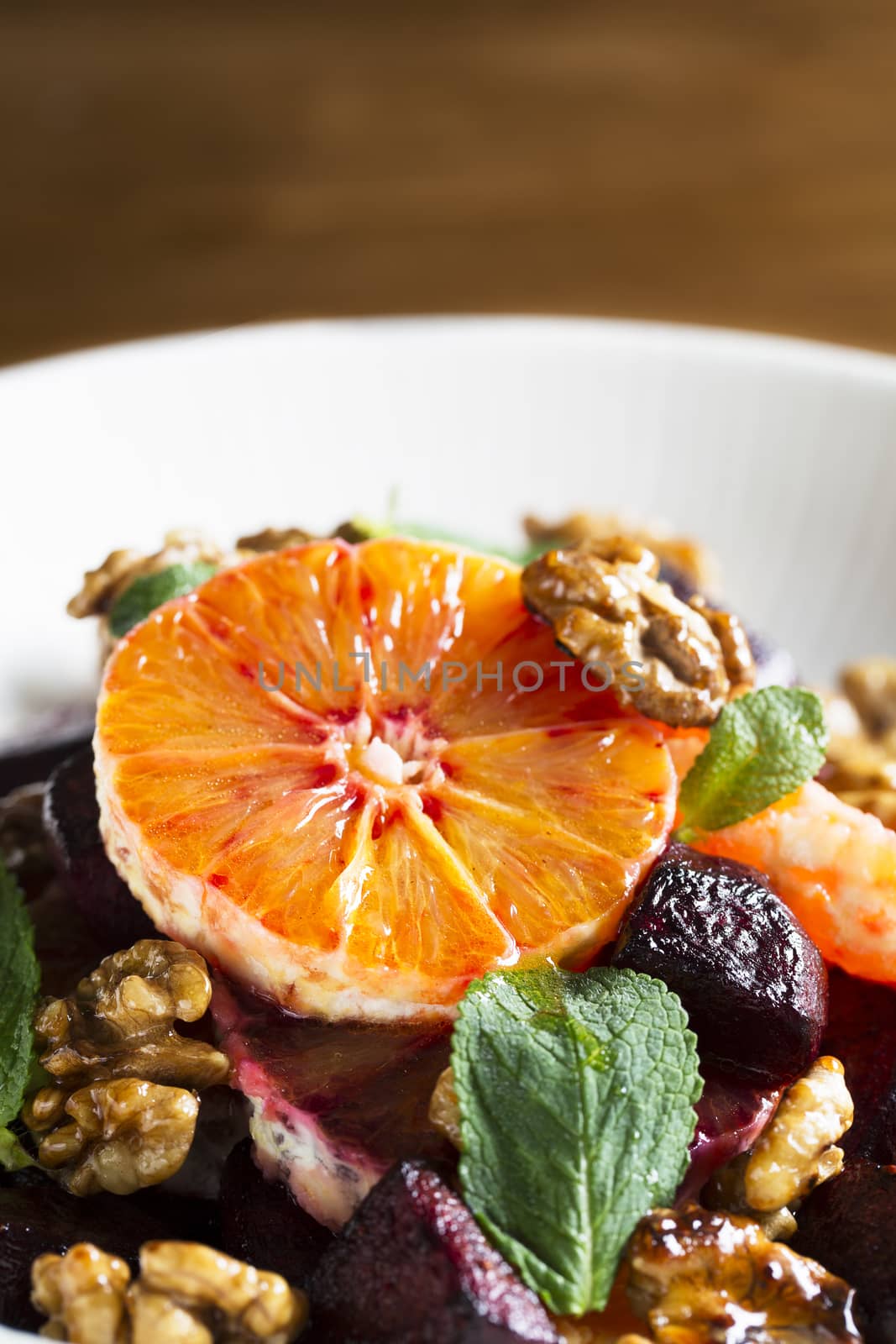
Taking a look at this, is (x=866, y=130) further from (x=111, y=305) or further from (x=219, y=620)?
(x=219, y=620)

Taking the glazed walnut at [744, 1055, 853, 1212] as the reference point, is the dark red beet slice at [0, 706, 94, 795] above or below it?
below

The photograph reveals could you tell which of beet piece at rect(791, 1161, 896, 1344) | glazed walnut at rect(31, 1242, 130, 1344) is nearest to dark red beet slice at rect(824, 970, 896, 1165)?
beet piece at rect(791, 1161, 896, 1344)

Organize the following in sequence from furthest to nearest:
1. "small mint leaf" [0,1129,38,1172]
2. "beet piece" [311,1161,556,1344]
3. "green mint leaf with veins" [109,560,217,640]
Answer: "green mint leaf with veins" [109,560,217,640], "small mint leaf" [0,1129,38,1172], "beet piece" [311,1161,556,1344]

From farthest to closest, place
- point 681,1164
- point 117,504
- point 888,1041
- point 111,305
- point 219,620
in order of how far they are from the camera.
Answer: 1. point 111,305
2. point 117,504
3. point 219,620
4. point 888,1041
5. point 681,1164

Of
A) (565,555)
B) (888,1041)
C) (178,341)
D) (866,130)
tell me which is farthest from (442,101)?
(888,1041)

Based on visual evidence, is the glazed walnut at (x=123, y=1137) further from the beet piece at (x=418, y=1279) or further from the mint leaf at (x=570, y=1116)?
the mint leaf at (x=570, y=1116)

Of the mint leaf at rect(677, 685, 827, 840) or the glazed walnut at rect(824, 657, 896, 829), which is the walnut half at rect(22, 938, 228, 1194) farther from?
the glazed walnut at rect(824, 657, 896, 829)
